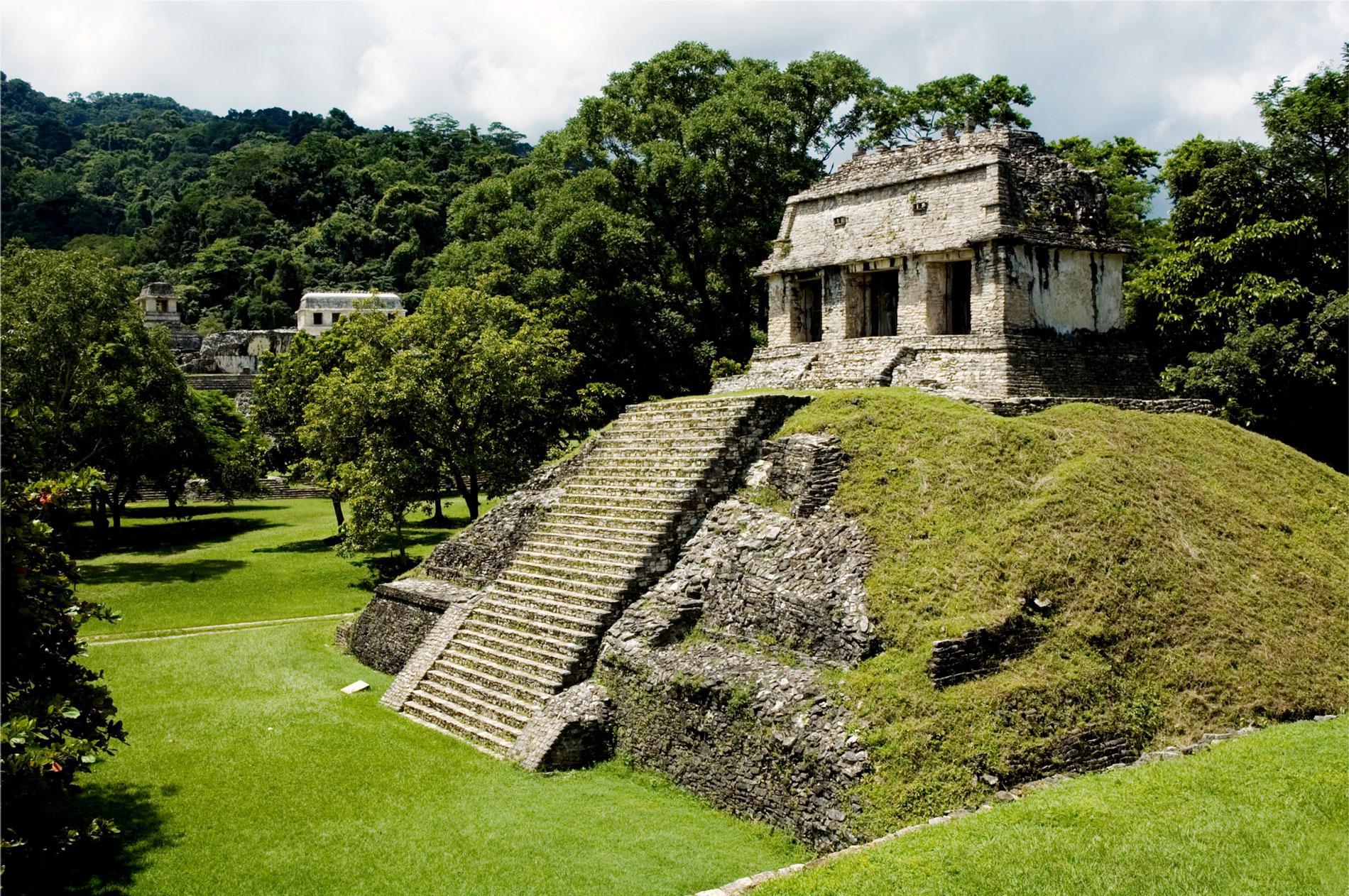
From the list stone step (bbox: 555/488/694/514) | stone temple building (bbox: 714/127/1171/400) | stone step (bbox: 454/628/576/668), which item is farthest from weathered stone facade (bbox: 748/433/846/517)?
stone step (bbox: 454/628/576/668)

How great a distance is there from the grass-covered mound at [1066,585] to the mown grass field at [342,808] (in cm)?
203

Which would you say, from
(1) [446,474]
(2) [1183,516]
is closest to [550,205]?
(1) [446,474]

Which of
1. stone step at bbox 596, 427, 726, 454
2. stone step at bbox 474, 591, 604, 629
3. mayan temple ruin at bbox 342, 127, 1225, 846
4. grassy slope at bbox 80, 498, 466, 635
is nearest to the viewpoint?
mayan temple ruin at bbox 342, 127, 1225, 846

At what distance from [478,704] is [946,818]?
21.7 ft

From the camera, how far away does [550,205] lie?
2869 cm

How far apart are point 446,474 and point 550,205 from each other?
982 centimetres

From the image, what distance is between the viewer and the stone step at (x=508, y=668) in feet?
41.7

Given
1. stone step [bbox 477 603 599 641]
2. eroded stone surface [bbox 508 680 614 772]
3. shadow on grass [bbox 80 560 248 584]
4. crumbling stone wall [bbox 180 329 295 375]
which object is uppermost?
crumbling stone wall [bbox 180 329 295 375]

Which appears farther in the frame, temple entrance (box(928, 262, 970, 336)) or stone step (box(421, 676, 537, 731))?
temple entrance (box(928, 262, 970, 336))

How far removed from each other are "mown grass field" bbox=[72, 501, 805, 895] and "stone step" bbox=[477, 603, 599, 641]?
1787 millimetres

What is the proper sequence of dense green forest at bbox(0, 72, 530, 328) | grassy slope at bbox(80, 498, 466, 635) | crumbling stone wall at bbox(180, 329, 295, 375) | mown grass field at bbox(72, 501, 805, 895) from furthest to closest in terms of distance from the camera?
dense green forest at bbox(0, 72, 530, 328) → crumbling stone wall at bbox(180, 329, 295, 375) → grassy slope at bbox(80, 498, 466, 635) → mown grass field at bbox(72, 501, 805, 895)

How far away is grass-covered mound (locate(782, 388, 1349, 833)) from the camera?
955 centimetres

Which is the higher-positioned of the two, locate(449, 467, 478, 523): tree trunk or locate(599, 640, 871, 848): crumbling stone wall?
locate(449, 467, 478, 523): tree trunk

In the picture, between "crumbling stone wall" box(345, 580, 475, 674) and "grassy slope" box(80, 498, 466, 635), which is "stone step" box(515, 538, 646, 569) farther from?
"grassy slope" box(80, 498, 466, 635)
